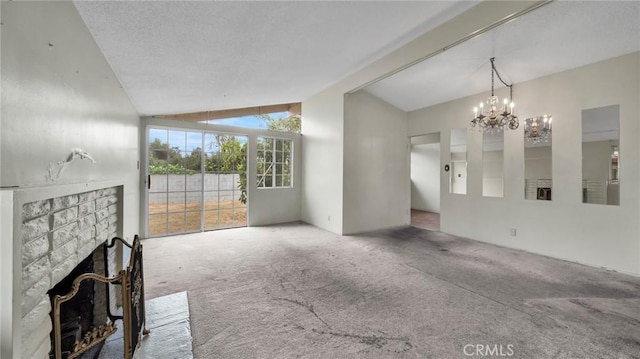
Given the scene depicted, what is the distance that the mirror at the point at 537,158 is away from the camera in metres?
3.74

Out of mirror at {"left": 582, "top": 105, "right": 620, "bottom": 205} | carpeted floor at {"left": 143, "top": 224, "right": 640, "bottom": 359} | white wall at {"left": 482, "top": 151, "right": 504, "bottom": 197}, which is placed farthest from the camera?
white wall at {"left": 482, "top": 151, "right": 504, "bottom": 197}

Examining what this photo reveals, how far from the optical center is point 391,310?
7.22ft

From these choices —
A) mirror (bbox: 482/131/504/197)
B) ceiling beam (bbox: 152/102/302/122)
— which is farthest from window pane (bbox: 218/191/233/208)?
mirror (bbox: 482/131/504/197)

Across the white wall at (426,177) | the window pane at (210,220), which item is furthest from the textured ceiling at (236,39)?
the white wall at (426,177)

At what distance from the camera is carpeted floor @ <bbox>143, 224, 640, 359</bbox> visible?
5.75 feet

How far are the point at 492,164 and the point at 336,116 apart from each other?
300cm

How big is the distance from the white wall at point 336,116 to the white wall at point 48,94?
3390 millimetres

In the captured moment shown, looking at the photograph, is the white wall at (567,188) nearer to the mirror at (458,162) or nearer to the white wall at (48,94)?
the mirror at (458,162)

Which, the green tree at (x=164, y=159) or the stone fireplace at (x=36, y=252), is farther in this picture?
the green tree at (x=164, y=159)

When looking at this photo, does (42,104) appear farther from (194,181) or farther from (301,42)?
(194,181)

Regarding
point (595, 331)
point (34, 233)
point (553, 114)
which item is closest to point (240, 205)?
Result: point (34, 233)

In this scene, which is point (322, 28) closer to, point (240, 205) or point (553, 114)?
point (553, 114)

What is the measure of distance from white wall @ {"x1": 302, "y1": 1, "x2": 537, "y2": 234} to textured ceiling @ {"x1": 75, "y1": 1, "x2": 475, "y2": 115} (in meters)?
0.15

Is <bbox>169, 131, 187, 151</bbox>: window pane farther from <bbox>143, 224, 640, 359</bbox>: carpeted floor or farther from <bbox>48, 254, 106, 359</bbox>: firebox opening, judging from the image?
<bbox>48, 254, 106, 359</bbox>: firebox opening
